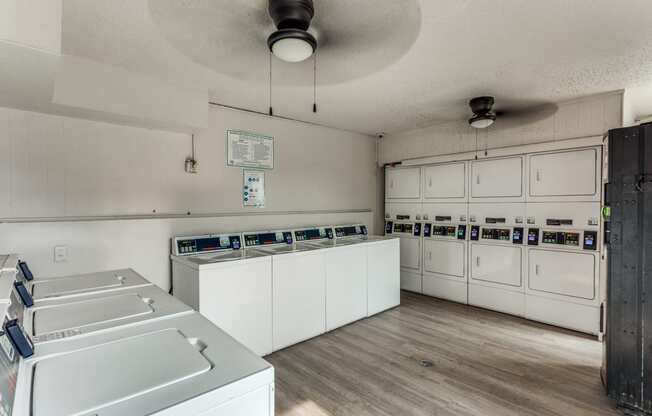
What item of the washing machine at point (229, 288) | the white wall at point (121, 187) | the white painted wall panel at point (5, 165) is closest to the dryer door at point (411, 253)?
the white wall at point (121, 187)

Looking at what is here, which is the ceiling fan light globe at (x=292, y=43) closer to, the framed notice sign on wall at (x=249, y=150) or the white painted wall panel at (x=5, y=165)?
the framed notice sign on wall at (x=249, y=150)

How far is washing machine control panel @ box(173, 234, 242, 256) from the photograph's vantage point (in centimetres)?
291

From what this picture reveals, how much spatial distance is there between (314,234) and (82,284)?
2.49 m

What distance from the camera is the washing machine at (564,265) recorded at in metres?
3.16

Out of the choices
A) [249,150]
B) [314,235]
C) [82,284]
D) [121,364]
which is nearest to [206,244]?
[249,150]

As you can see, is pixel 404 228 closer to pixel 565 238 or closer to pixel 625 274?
pixel 565 238

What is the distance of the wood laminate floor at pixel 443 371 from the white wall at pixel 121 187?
151cm

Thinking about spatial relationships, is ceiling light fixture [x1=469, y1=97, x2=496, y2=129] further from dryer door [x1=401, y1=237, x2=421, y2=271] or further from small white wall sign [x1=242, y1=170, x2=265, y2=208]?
small white wall sign [x1=242, y1=170, x2=265, y2=208]

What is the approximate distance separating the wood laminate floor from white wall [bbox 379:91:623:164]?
204cm

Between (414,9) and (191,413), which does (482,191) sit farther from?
(191,413)

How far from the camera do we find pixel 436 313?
3.77m

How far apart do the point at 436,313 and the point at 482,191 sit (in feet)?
5.18

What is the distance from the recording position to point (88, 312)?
1398 mm

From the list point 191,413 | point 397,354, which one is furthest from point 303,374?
point 191,413
